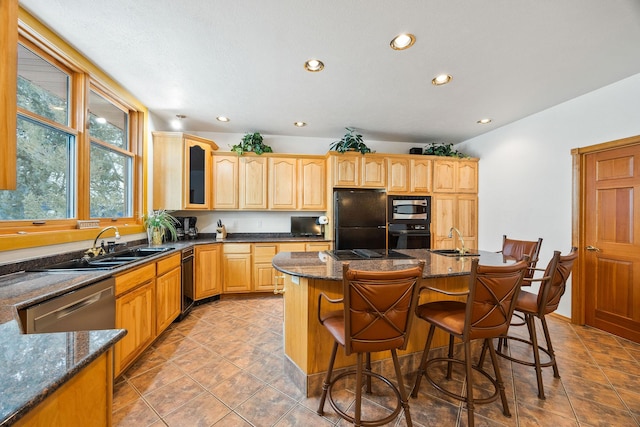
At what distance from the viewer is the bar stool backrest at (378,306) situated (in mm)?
1300

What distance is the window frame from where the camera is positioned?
5.90 ft

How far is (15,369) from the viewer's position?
652 mm

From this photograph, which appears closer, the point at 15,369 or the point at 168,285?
the point at 15,369

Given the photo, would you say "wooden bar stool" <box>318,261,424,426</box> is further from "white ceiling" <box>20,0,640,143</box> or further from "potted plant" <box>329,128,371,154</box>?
"potted plant" <box>329,128,371,154</box>

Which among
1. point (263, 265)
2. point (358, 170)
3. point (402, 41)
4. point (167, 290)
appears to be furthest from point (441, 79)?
point (167, 290)

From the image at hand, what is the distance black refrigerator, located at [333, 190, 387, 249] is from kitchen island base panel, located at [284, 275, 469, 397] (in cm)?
191

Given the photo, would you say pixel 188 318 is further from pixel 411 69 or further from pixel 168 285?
pixel 411 69

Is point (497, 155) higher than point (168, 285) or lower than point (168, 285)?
higher

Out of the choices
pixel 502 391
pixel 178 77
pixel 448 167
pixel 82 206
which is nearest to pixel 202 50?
pixel 178 77

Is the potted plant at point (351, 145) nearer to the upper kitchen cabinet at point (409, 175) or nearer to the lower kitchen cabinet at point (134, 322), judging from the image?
the upper kitchen cabinet at point (409, 175)

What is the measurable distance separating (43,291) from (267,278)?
8.69ft

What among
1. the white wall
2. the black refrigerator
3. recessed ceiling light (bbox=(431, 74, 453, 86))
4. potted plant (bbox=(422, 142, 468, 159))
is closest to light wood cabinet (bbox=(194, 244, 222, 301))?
the black refrigerator

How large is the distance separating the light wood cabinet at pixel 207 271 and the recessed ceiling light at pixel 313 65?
264 centimetres

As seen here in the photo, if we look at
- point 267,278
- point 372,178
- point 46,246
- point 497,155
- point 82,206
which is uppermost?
point 497,155
